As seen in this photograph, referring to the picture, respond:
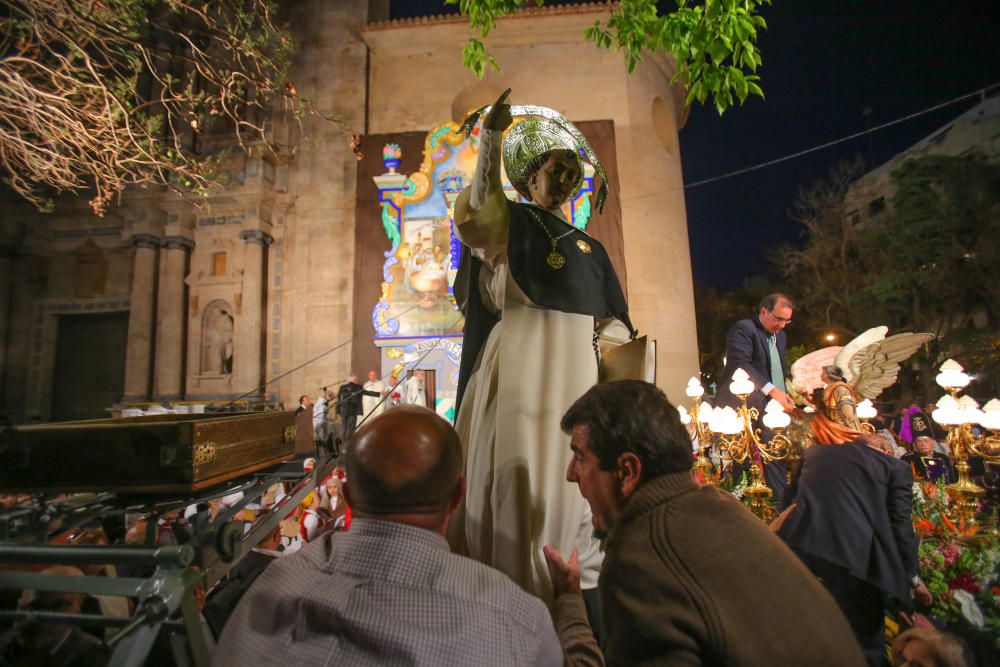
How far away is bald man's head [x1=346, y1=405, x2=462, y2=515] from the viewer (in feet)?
3.55

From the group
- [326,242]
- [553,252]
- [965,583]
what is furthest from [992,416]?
[326,242]

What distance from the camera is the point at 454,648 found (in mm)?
881

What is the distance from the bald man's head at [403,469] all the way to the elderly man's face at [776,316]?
14.1 feet

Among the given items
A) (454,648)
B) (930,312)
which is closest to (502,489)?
(454,648)

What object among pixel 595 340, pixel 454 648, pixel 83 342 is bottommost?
pixel 454 648

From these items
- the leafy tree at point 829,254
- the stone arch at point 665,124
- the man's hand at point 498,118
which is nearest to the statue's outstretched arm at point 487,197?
the man's hand at point 498,118

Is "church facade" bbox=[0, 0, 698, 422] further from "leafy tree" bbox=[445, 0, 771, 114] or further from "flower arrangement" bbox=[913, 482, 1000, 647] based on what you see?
"flower arrangement" bbox=[913, 482, 1000, 647]

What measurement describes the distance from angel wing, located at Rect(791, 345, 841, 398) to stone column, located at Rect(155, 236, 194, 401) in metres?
13.1

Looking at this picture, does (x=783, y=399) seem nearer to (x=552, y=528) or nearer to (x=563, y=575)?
(x=552, y=528)

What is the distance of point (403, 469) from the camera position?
1.10m

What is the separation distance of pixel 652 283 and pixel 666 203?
8.07 feet

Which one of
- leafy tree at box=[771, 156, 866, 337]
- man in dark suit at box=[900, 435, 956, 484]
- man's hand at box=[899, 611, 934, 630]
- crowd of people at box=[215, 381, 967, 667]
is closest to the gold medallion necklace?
crowd of people at box=[215, 381, 967, 667]

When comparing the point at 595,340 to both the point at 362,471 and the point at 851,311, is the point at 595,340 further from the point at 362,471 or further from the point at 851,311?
the point at 851,311

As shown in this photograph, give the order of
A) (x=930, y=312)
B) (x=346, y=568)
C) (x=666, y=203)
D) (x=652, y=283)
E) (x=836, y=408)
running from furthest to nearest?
(x=930, y=312) → (x=666, y=203) → (x=652, y=283) → (x=836, y=408) → (x=346, y=568)
